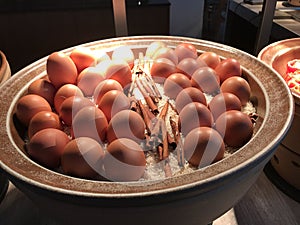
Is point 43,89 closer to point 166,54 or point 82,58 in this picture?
point 82,58

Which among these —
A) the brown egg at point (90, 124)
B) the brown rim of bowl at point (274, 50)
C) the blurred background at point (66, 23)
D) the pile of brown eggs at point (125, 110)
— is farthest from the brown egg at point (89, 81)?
the blurred background at point (66, 23)

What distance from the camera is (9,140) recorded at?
0.50 m

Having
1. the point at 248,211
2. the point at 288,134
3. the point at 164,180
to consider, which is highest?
the point at 164,180

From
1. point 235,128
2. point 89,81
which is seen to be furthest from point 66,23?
point 235,128

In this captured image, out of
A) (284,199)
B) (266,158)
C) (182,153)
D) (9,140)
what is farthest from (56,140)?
(284,199)

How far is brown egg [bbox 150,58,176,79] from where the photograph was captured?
2.22 feet

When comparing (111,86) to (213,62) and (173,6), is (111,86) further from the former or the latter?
(173,6)

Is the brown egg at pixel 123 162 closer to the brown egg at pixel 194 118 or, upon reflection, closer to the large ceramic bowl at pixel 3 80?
the brown egg at pixel 194 118

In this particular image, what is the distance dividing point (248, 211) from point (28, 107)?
466 mm

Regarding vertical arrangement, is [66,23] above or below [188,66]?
below

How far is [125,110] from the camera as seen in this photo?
0.53 metres

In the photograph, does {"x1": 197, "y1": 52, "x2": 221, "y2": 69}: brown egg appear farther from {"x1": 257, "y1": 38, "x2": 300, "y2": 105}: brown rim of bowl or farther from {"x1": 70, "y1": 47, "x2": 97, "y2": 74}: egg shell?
{"x1": 70, "y1": 47, "x2": 97, "y2": 74}: egg shell

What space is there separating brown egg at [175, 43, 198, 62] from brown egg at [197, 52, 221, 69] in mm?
20

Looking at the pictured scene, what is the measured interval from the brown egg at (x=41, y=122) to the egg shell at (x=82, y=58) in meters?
0.16
